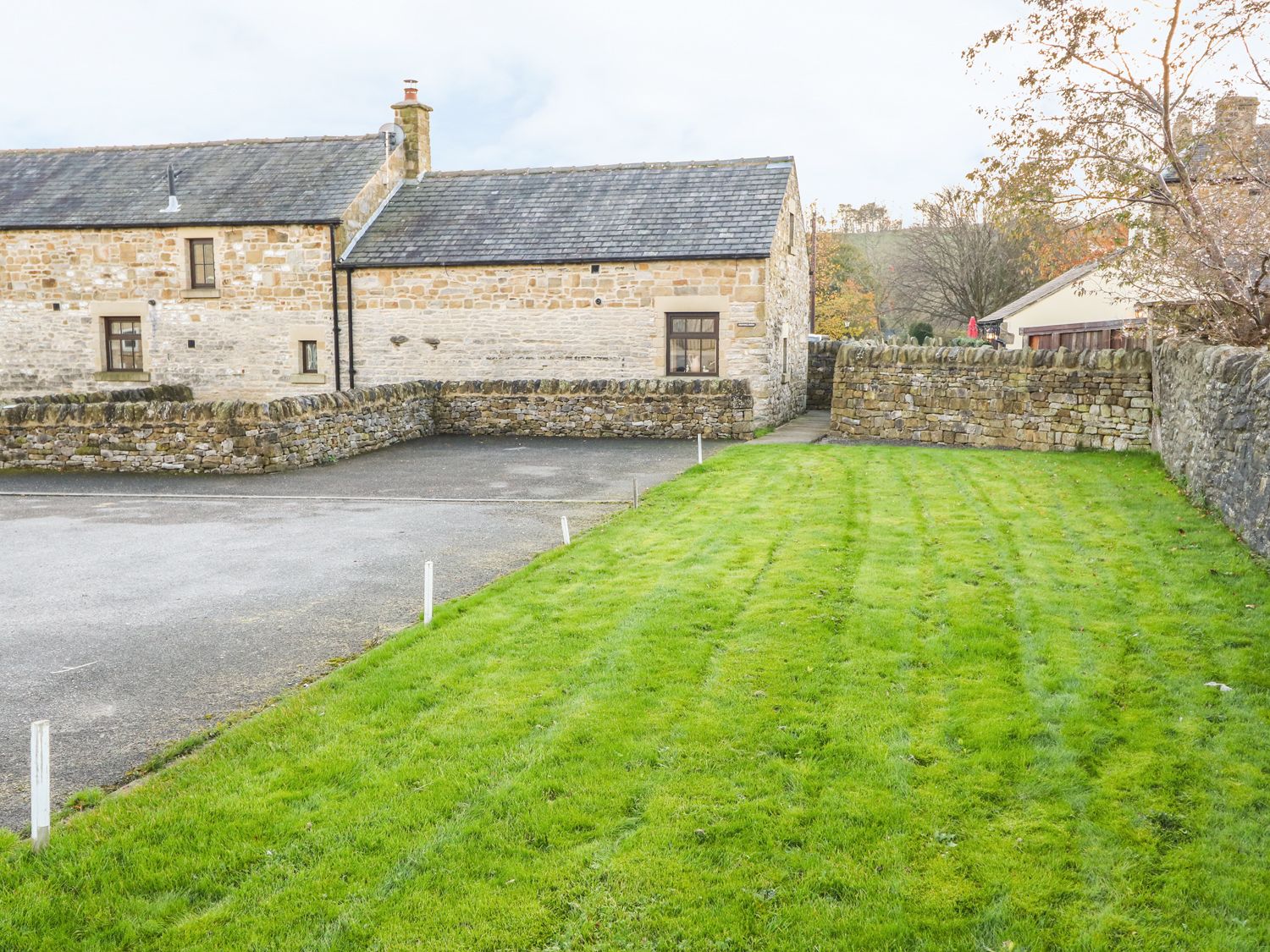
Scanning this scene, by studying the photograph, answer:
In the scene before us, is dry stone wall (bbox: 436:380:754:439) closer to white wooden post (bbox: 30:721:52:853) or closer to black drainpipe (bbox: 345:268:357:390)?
black drainpipe (bbox: 345:268:357:390)

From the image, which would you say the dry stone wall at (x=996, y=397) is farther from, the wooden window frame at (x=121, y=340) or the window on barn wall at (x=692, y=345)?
the wooden window frame at (x=121, y=340)

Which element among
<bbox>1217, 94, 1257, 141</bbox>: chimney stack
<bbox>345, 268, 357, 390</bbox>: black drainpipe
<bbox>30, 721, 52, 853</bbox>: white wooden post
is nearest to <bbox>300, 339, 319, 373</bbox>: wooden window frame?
<bbox>345, 268, 357, 390</bbox>: black drainpipe

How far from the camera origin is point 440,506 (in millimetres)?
12141

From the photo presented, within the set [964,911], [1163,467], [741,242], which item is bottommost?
[964,911]

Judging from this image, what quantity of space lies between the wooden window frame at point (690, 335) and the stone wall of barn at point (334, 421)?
205cm

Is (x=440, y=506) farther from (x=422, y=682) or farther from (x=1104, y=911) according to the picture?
(x=1104, y=911)

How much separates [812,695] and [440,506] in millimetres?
7372

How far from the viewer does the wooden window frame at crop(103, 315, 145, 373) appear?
24.7 m

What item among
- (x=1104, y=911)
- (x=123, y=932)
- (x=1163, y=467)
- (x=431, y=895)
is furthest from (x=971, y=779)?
(x=1163, y=467)

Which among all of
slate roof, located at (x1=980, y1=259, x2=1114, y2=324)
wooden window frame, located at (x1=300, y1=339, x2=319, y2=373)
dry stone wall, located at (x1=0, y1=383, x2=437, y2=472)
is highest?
slate roof, located at (x1=980, y1=259, x2=1114, y2=324)

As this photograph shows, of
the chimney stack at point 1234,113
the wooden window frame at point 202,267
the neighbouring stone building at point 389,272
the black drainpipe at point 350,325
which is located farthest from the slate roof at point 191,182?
A: the chimney stack at point 1234,113

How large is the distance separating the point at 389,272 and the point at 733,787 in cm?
2054

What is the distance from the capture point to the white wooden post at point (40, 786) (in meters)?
3.97

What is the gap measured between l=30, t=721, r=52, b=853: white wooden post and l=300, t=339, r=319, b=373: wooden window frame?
2097 cm
